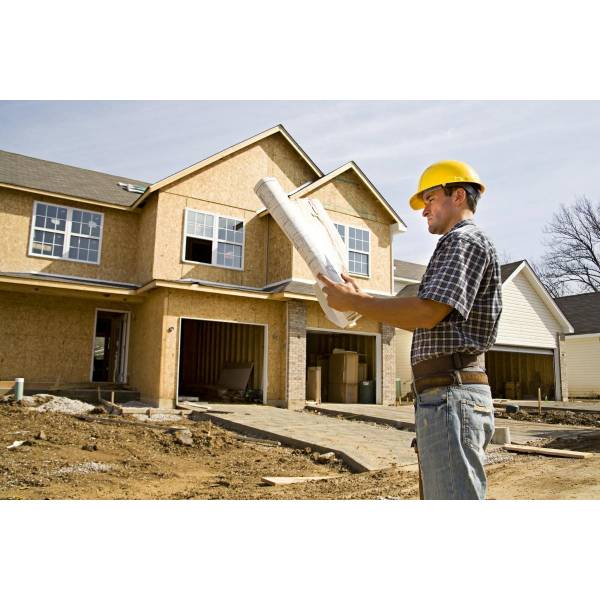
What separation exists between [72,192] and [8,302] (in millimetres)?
3859

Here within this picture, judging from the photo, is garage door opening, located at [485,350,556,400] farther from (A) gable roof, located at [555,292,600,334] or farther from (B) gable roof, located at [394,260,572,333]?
(A) gable roof, located at [555,292,600,334]

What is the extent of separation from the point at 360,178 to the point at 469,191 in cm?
1606

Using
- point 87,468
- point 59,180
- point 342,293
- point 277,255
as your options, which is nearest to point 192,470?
point 87,468

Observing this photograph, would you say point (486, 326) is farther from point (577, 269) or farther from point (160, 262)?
point (577, 269)

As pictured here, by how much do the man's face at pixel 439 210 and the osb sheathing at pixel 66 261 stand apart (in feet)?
50.9

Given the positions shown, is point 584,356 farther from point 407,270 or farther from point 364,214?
point 364,214

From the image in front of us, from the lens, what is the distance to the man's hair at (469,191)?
7.86 ft

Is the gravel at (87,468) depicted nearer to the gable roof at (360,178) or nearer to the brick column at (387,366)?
the gable roof at (360,178)

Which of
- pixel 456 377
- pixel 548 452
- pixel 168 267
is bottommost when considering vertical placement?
pixel 548 452

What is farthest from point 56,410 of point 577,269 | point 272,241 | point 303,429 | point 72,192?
point 577,269

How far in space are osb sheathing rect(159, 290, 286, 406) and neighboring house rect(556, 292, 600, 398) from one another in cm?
1627

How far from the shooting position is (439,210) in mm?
2441

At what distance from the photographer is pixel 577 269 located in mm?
41938

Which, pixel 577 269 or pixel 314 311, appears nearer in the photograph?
pixel 314 311
